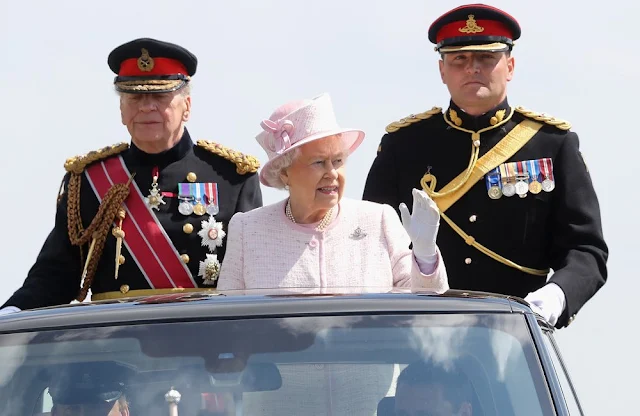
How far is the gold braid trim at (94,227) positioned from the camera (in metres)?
8.10

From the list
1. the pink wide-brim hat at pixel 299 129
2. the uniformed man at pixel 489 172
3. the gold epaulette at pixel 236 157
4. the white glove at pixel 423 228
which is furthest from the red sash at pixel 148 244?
the white glove at pixel 423 228

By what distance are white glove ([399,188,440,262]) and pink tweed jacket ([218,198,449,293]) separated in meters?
0.29

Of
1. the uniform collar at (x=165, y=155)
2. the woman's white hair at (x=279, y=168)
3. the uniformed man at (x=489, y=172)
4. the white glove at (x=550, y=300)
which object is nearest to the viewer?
the woman's white hair at (x=279, y=168)

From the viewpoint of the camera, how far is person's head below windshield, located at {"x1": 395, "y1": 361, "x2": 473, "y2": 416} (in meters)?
4.25

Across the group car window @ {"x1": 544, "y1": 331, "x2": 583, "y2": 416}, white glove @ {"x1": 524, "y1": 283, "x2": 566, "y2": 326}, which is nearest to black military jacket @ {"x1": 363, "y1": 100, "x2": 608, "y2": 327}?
white glove @ {"x1": 524, "y1": 283, "x2": 566, "y2": 326}

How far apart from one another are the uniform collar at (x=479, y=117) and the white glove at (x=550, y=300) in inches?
46.9

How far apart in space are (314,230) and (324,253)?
12cm

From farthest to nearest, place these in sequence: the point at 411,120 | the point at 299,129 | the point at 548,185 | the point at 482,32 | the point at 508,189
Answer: the point at 411,120 < the point at 482,32 < the point at 508,189 < the point at 548,185 < the point at 299,129

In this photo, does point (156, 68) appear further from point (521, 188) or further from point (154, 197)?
point (521, 188)

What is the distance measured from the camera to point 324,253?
6.59 meters

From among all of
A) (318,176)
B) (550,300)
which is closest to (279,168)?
(318,176)

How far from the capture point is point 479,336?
4.38 m

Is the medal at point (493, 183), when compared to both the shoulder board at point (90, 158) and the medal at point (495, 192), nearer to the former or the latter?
the medal at point (495, 192)

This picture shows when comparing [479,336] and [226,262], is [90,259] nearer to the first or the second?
[226,262]
